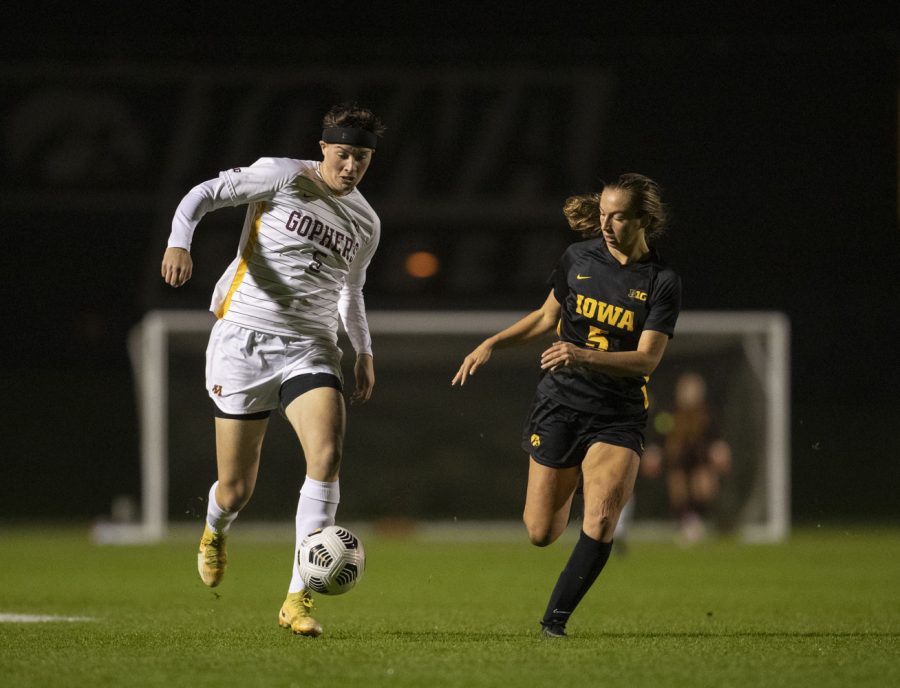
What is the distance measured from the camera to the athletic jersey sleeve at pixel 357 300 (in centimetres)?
627

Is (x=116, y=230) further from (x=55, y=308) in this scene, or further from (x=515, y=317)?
(x=515, y=317)

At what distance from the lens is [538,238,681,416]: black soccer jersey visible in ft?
19.5

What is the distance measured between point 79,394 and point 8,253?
2.79m

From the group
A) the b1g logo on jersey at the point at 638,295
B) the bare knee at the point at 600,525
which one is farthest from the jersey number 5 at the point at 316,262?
the bare knee at the point at 600,525

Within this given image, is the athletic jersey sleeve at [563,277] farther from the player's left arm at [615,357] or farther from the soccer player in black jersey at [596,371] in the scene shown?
the player's left arm at [615,357]

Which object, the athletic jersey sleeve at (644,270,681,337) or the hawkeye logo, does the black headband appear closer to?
the hawkeye logo

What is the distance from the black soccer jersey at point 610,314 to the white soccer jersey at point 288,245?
905 millimetres

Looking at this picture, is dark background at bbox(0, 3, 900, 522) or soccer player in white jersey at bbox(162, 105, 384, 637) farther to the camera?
dark background at bbox(0, 3, 900, 522)

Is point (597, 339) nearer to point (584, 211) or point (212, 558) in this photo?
point (584, 211)

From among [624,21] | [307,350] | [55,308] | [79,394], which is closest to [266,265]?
[307,350]

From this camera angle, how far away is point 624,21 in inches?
870

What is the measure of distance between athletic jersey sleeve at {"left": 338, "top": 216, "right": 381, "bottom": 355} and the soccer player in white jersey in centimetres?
2

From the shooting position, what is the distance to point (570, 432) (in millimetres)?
6086

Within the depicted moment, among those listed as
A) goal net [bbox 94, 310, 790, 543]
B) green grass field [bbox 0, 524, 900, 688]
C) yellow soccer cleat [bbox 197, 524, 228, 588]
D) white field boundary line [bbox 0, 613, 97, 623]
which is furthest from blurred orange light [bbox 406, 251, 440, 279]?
yellow soccer cleat [bbox 197, 524, 228, 588]
